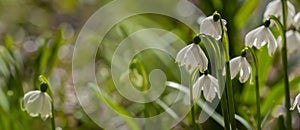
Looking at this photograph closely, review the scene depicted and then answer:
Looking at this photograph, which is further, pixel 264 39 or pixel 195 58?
pixel 264 39

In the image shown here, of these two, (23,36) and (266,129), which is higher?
(23,36)

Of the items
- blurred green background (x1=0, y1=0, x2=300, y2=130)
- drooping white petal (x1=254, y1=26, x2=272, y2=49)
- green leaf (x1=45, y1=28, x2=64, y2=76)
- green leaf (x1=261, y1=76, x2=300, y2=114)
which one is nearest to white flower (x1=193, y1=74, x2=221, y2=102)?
drooping white petal (x1=254, y1=26, x2=272, y2=49)

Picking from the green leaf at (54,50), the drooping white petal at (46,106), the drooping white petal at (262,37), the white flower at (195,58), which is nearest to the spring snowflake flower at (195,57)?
the white flower at (195,58)

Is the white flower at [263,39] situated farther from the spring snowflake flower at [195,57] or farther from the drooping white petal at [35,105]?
the drooping white petal at [35,105]

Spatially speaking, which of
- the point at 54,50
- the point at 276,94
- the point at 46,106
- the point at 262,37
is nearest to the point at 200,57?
the point at 262,37

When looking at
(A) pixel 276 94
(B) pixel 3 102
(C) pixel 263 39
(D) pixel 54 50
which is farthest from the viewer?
(D) pixel 54 50

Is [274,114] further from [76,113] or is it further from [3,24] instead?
[3,24]

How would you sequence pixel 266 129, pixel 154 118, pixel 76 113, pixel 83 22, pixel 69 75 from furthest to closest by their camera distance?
pixel 83 22, pixel 69 75, pixel 76 113, pixel 266 129, pixel 154 118

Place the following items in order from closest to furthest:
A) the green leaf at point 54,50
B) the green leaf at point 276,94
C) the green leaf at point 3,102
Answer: the green leaf at point 3,102 → the green leaf at point 276,94 → the green leaf at point 54,50

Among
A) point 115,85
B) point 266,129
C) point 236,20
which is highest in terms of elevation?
point 236,20

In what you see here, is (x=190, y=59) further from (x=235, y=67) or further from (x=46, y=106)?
(x=46, y=106)

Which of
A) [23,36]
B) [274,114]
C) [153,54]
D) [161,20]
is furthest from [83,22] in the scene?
[274,114]
